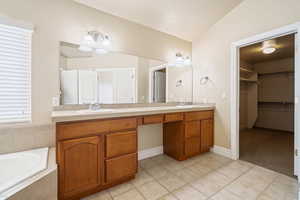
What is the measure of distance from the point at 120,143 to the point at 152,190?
25.8 inches

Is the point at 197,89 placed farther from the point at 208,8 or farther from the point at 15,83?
the point at 15,83

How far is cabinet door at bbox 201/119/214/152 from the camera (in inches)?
102

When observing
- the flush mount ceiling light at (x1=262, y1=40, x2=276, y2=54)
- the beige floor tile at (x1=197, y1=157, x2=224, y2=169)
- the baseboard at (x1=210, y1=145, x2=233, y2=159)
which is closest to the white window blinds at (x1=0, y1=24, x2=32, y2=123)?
the beige floor tile at (x1=197, y1=157, x2=224, y2=169)

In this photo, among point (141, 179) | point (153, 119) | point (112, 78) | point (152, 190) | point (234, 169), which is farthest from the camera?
point (112, 78)

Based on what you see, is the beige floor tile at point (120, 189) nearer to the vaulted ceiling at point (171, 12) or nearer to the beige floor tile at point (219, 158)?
the beige floor tile at point (219, 158)

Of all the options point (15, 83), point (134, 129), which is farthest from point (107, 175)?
point (15, 83)

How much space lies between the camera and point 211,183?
176 cm

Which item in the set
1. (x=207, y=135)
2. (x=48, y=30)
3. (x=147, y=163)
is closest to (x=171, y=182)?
(x=147, y=163)

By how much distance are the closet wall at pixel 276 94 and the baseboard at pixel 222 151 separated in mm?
3303

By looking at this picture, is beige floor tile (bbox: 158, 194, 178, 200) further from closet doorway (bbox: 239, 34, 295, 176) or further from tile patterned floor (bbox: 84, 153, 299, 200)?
closet doorway (bbox: 239, 34, 295, 176)

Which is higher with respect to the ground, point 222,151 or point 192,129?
point 192,129

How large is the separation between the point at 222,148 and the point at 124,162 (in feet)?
6.20

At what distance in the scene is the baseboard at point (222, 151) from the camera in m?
2.51

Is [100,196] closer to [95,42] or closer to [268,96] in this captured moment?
[95,42]
